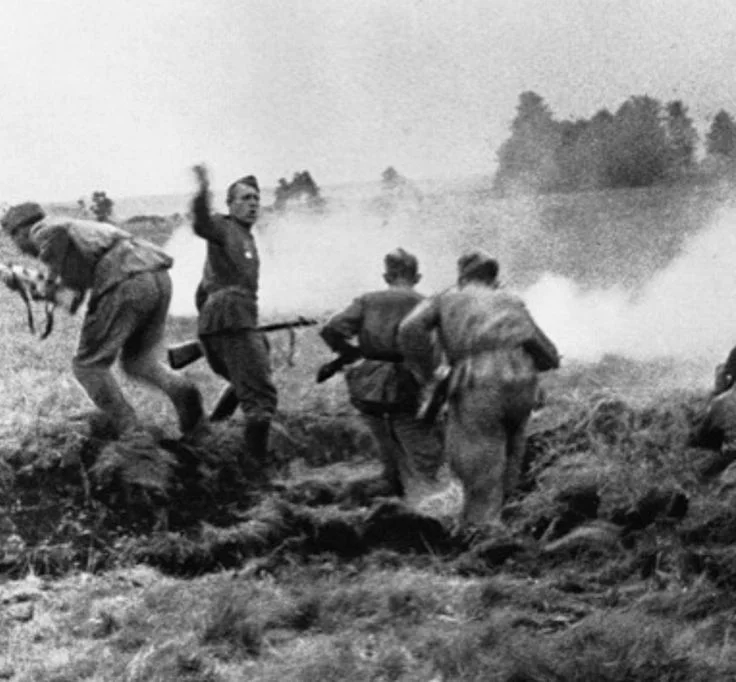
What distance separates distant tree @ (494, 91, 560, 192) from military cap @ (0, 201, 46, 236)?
18532 millimetres

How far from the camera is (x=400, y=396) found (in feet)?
34.9

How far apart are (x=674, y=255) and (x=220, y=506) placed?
1361 cm

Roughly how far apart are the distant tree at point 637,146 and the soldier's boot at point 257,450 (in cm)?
1830

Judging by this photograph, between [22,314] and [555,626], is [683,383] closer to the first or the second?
[555,626]

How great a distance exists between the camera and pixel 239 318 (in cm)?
1088

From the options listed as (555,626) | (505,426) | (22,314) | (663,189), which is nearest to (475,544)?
(505,426)

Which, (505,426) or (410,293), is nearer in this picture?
(505,426)

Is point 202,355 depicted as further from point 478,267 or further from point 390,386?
point 478,267

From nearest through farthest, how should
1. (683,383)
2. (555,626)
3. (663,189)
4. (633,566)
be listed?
1. (555,626)
2. (633,566)
3. (683,383)
4. (663,189)

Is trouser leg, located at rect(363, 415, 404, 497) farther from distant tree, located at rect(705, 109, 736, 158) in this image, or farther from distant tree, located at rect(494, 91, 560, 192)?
distant tree, located at rect(705, 109, 736, 158)

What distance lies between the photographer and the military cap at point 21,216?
10852mm

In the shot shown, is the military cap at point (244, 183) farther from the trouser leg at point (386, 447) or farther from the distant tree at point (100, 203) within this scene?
the distant tree at point (100, 203)

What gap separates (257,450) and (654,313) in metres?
8.82

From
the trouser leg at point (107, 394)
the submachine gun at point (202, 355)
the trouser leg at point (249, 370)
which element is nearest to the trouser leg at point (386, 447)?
the trouser leg at point (249, 370)
